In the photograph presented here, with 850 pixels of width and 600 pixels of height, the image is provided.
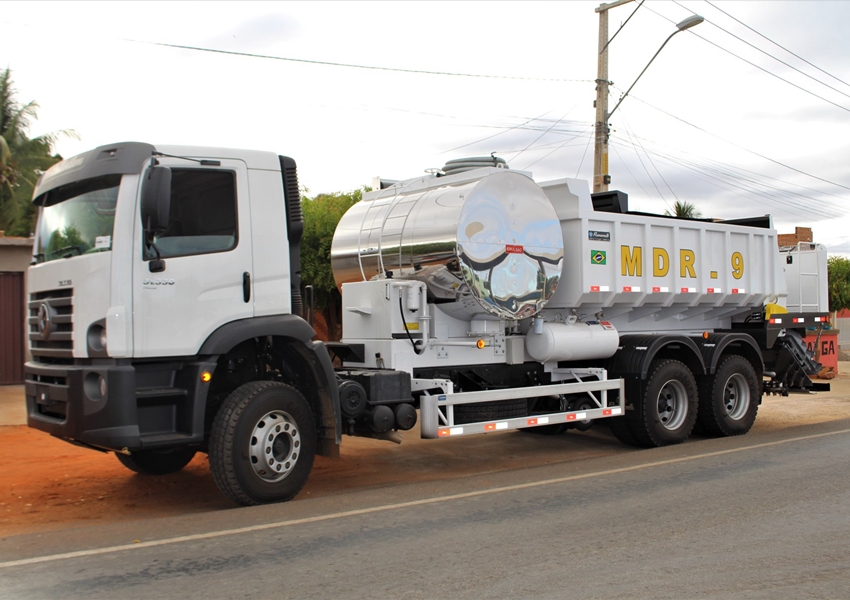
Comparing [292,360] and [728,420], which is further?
[728,420]

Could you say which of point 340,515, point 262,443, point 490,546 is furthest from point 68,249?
point 490,546

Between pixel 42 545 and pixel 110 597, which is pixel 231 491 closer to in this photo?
pixel 42 545

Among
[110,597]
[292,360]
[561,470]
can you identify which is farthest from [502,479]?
[110,597]

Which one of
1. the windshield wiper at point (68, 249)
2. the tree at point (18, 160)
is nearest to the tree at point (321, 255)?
the windshield wiper at point (68, 249)

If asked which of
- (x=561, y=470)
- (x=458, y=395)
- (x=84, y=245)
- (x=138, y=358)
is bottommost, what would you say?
(x=561, y=470)

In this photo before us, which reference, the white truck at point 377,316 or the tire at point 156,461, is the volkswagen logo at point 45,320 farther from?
the tire at point 156,461

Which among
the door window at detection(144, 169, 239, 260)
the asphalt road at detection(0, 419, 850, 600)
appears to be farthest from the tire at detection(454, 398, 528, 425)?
the door window at detection(144, 169, 239, 260)

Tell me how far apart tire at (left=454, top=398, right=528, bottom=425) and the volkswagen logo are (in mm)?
4262

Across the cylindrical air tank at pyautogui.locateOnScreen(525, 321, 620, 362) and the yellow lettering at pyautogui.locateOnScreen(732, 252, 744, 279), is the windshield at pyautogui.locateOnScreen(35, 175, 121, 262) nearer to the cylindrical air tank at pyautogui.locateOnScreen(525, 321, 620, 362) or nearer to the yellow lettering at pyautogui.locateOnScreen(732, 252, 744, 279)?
the cylindrical air tank at pyautogui.locateOnScreen(525, 321, 620, 362)

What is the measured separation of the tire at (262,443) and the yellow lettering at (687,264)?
6193 millimetres

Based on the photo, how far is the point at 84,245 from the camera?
276 inches

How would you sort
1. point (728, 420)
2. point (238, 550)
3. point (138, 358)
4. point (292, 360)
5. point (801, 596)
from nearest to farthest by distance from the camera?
point (801, 596) < point (238, 550) < point (138, 358) < point (292, 360) < point (728, 420)

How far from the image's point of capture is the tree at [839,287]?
36.3 metres

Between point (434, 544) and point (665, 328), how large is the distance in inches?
279
